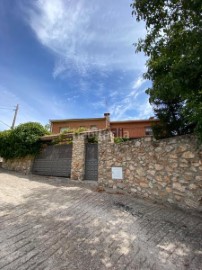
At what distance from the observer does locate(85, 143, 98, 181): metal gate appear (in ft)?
29.2

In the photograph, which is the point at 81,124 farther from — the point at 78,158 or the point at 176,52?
the point at 176,52

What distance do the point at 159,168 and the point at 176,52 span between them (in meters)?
3.70

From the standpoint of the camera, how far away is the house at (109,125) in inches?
753

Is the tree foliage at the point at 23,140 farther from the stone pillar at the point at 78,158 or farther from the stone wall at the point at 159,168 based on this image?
the stone wall at the point at 159,168

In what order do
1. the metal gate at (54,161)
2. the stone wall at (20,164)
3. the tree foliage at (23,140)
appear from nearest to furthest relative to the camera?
the metal gate at (54,161) < the tree foliage at (23,140) < the stone wall at (20,164)

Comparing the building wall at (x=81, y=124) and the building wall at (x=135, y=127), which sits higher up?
the building wall at (x=81, y=124)

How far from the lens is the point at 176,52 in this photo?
16.5 ft

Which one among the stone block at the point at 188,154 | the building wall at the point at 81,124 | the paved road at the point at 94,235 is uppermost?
the building wall at the point at 81,124

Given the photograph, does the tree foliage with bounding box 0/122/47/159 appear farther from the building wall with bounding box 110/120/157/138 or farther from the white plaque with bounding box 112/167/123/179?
the building wall with bounding box 110/120/157/138

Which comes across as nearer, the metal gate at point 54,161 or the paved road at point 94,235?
the paved road at point 94,235

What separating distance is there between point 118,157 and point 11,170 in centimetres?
803

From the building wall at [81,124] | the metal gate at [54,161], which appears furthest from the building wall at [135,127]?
the metal gate at [54,161]

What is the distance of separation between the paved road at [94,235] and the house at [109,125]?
12.8m

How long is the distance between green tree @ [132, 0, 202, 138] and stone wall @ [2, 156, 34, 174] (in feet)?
28.7
